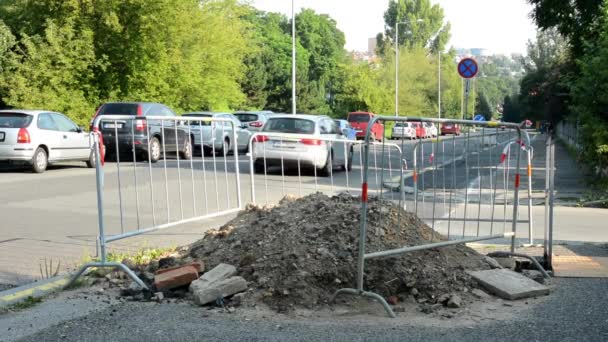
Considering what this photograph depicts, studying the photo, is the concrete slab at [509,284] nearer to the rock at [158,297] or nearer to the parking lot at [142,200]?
the parking lot at [142,200]

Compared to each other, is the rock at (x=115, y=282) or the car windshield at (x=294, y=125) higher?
the car windshield at (x=294, y=125)

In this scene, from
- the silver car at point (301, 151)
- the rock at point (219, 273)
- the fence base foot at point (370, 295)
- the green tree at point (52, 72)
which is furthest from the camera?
the green tree at point (52, 72)

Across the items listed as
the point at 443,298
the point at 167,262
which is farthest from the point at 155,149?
the point at 443,298

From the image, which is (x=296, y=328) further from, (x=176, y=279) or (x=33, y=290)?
(x=33, y=290)

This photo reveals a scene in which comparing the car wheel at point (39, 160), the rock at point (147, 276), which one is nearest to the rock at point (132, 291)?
the rock at point (147, 276)

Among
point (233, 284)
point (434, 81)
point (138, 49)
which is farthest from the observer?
point (434, 81)

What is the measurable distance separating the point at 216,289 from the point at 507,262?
3.14 metres

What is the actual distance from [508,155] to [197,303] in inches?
202

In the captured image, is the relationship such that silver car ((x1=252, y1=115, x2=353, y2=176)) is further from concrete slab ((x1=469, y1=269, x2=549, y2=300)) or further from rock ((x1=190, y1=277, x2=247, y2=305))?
rock ((x1=190, y1=277, x2=247, y2=305))

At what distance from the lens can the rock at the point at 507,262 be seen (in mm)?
6965

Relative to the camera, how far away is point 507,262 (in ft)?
23.1

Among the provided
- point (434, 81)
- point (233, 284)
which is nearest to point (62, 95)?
point (233, 284)

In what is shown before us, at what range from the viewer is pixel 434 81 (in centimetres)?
8338

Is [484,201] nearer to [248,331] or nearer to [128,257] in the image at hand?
[128,257]
